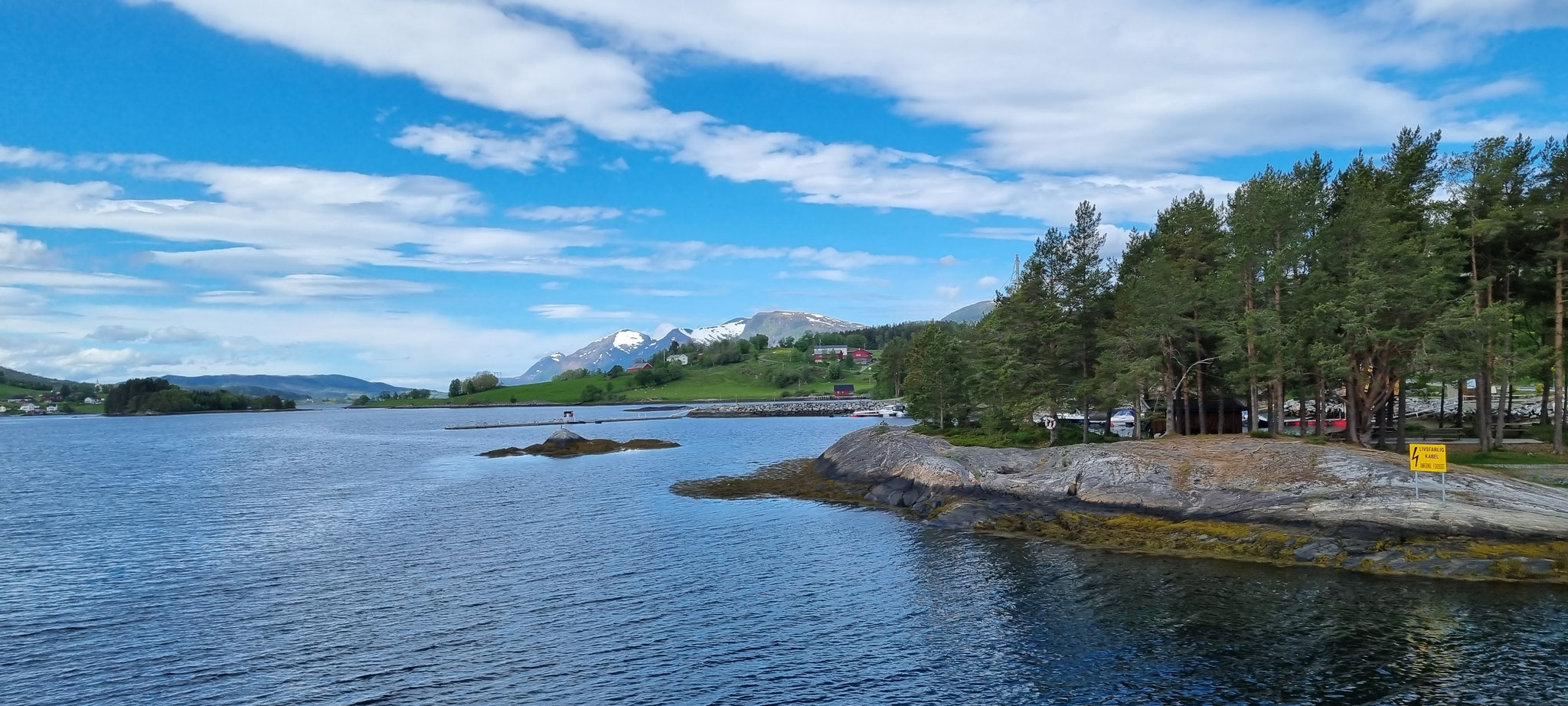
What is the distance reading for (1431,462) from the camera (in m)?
36.5

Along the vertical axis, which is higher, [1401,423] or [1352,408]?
[1352,408]

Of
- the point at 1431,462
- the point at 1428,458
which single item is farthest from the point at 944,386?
the point at 1431,462

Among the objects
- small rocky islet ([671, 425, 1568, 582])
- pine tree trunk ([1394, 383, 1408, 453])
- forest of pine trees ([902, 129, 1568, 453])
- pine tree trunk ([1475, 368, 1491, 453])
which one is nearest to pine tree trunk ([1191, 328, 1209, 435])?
forest of pine trees ([902, 129, 1568, 453])

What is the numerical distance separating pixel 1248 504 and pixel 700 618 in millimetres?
28082

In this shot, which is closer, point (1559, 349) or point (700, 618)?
point (700, 618)

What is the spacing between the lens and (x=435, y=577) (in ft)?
118

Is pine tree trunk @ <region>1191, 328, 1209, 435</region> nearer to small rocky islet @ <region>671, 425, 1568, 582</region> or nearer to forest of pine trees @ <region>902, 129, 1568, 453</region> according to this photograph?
forest of pine trees @ <region>902, 129, 1568, 453</region>

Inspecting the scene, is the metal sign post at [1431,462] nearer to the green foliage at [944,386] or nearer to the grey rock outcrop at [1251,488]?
the grey rock outcrop at [1251,488]

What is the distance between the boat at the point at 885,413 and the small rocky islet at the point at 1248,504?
110 metres

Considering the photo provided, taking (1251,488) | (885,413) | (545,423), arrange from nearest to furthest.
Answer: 1. (1251,488)
2. (885,413)
3. (545,423)

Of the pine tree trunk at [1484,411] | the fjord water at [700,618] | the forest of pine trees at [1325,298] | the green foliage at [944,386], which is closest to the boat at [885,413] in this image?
the green foliage at [944,386]

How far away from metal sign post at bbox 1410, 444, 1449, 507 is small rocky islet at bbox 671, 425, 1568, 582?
40 cm

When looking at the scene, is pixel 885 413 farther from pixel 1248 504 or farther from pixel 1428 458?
pixel 1428 458

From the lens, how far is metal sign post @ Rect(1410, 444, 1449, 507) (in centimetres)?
3603
